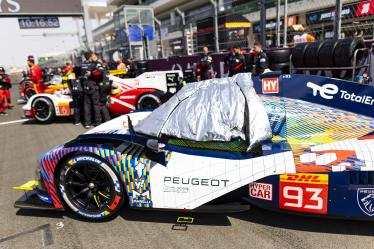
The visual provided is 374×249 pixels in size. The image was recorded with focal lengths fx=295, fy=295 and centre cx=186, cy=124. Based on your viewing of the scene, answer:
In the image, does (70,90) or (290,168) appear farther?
(70,90)

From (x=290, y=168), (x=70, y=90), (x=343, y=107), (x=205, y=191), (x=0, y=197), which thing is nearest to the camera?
(x=290, y=168)

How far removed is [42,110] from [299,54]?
255 inches

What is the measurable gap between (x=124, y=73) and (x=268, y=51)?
4.19 meters

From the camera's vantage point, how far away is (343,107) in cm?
265

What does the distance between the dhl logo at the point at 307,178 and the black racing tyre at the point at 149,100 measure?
5.09 meters

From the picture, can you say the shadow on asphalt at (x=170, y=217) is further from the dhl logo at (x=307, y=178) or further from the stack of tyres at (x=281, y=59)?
the stack of tyres at (x=281, y=59)

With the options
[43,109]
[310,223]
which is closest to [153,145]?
[310,223]

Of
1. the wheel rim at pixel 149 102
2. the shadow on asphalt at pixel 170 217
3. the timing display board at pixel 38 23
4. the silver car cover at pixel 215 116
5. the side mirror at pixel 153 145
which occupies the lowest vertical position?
the shadow on asphalt at pixel 170 217

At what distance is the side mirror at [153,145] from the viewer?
99.6 inches

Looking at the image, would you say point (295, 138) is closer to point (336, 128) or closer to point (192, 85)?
point (336, 128)

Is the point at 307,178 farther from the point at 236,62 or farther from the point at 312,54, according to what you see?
the point at 236,62

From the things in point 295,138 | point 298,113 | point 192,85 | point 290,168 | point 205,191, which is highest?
point 192,85

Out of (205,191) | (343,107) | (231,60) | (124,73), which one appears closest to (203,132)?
(205,191)

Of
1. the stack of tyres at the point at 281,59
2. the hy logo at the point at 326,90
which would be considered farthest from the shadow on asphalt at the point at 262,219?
the stack of tyres at the point at 281,59
